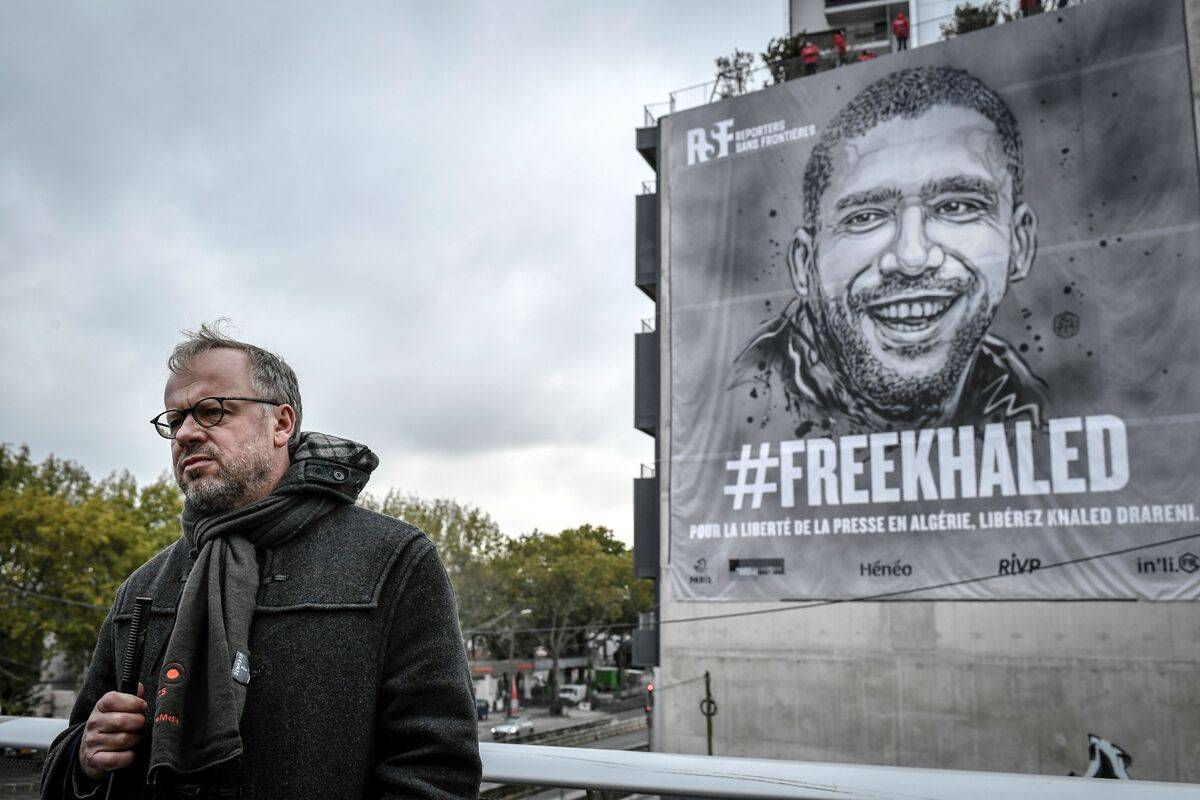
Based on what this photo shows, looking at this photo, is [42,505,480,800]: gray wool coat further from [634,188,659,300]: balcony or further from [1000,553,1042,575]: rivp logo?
[634,188,659,300]: balcony

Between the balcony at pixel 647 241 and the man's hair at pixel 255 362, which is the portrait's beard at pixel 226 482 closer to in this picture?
the man's hair at pixel 255 362

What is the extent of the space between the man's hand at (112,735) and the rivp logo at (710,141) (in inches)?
939

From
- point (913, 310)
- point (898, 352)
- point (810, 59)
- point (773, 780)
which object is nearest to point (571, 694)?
point (898, 352)

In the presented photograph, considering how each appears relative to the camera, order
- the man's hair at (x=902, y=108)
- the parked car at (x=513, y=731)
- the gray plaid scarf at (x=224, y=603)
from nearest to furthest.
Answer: the gray plaid scarf at (x=224, y=603) < the man's hair at (x=902, y=108) < the parked car at (x=513, y=731)

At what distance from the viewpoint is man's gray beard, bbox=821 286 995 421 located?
20406mm

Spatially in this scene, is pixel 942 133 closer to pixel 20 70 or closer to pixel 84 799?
pixel 20 70

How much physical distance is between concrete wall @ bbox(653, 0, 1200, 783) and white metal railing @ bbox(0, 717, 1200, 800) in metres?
19.1

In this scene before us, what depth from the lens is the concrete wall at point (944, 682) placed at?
60.0ft

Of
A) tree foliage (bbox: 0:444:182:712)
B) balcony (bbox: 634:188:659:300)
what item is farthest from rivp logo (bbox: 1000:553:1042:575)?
tree foliage (bbox: 0:444:182:712)

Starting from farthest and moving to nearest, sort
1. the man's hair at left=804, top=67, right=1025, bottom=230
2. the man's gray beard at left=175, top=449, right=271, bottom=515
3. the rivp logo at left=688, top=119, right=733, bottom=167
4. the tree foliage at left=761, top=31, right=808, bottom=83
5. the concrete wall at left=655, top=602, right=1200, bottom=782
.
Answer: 1. the tree foliage at left=761, top=31, right=808, bottom=83
2. the rivp logo at left=688, top=119, right=733, bottom=167
3. the man's hair at left=804, top=67, right=1025, bottom=230
4. the concrete wall at left=655, top=602, right=1200, bottom=782
5. the man's gray beard at left=175, top=449, right=271, bottom=515

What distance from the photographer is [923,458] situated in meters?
20.5

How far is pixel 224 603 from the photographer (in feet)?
6.10

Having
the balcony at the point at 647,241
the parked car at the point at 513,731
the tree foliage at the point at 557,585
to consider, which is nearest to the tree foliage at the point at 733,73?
the balcony at the point at 647,241

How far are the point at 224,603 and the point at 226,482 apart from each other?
0.92ft
